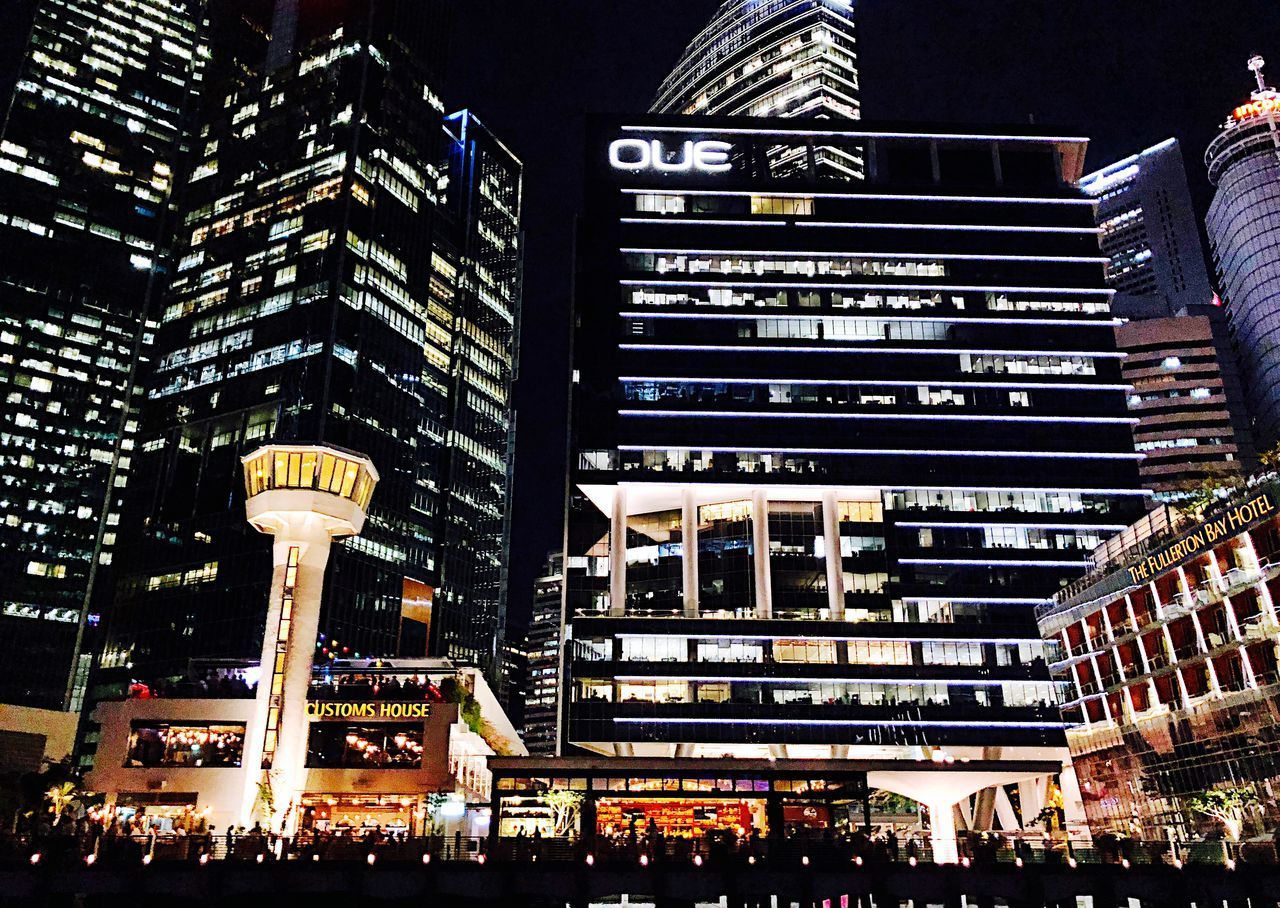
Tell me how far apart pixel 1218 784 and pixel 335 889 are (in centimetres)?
6035

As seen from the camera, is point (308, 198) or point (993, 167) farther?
point (308, 198)

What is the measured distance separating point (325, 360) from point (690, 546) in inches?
2723

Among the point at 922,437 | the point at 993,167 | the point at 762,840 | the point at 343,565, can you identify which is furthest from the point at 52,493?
the point at 762,840

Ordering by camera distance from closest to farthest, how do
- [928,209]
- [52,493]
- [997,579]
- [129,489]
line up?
[997,579] → [928,209] → [129,489] → [52,493]

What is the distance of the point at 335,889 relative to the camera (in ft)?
147

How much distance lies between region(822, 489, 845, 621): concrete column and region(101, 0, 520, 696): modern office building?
6655 centimetres

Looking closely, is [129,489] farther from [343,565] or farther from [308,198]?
[308,198]

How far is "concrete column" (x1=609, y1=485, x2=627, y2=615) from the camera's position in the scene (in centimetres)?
11656

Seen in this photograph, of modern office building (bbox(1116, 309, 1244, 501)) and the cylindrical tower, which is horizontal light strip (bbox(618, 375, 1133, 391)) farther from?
modern office building (bbox(1116, 309, 1244, 501))

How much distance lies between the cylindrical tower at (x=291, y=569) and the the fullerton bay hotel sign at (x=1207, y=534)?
5632cm

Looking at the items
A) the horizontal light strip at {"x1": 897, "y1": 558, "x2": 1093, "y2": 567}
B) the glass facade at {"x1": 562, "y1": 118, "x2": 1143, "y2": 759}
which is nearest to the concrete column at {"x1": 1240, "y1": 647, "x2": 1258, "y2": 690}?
the glass facade at {"x1": 562, "y1": 118, "x2": 1143, "y2": 759}

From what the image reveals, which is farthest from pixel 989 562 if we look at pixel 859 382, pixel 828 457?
pixel 859 382

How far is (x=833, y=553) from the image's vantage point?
11612cm

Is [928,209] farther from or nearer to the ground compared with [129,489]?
farther from the ground
